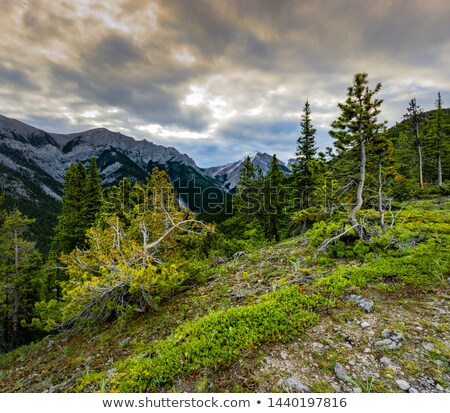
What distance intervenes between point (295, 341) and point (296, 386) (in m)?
0.87

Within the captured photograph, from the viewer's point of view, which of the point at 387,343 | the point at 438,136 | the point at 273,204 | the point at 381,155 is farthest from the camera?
the point at 438,136

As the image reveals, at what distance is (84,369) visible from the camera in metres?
5.32

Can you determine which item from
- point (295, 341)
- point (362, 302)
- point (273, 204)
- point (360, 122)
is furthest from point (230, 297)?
point (273, 204)

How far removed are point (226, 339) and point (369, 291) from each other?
375 centimetres

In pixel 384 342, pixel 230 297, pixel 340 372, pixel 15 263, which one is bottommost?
pixel 15 263

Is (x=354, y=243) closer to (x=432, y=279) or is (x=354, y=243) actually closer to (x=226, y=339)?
(x=432, y=279)

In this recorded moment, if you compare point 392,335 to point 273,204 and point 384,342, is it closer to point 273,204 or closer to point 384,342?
point 384,342

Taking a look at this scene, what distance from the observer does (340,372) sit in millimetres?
3299

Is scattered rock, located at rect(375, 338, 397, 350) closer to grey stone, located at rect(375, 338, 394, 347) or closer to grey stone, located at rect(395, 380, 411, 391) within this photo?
grey stone, located at rect(375, 338, 394, 347)

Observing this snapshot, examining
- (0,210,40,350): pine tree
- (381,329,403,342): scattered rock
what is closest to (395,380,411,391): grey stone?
(381,329,403,342): scattered rock

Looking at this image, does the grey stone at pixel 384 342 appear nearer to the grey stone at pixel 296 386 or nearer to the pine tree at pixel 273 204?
the grey stone at pixel 296 386

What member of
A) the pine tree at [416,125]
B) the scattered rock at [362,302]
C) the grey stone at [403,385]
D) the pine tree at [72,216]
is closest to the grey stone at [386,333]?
the scattered rock at [362,302]

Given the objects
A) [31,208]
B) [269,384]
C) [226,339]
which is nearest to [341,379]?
[269,384]

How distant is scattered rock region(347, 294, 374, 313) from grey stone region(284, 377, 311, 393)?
238 centimetres
